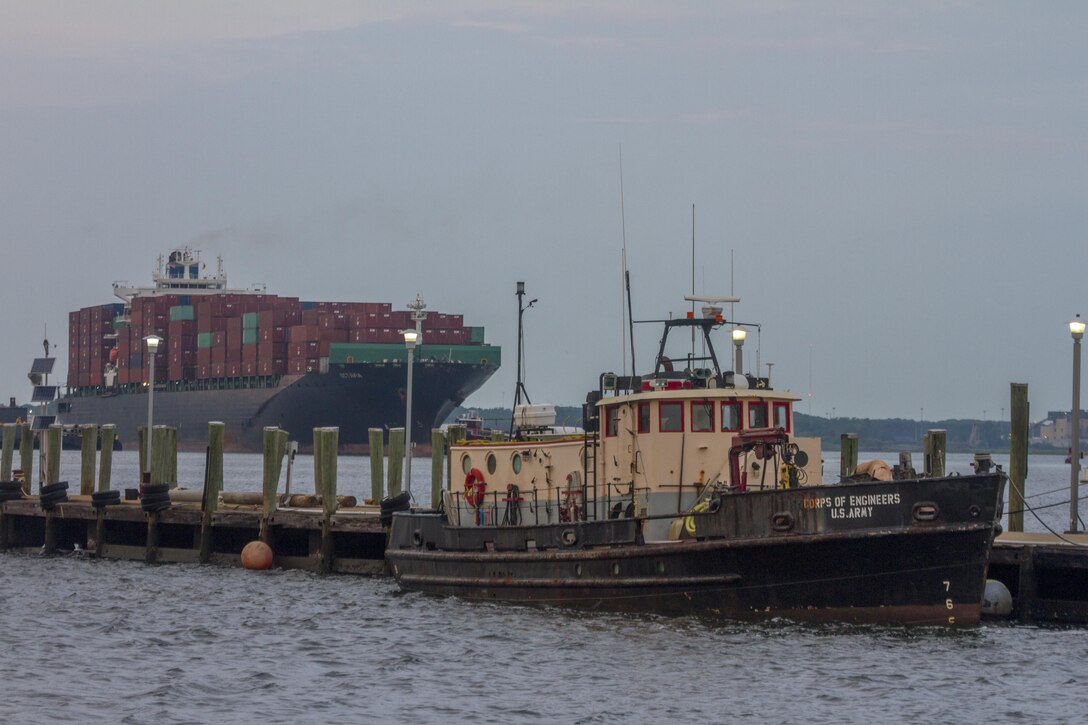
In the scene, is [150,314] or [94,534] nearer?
[94,534]

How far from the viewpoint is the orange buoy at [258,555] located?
3066 cm

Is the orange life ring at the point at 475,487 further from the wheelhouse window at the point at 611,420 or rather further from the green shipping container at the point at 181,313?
the green shipping container at the point at 181,313

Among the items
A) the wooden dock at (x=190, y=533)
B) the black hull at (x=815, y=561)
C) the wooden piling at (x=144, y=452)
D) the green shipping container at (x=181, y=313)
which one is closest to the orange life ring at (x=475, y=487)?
the black hull at (x=815, y=561)

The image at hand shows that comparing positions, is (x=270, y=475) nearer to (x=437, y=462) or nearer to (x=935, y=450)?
(x=437, y=462)

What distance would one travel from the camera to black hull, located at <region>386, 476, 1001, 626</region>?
1917 cm

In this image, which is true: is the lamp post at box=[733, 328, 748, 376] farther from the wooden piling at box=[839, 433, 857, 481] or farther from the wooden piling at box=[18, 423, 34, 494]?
the wooden piling at box=[18, 423, 34, 494]

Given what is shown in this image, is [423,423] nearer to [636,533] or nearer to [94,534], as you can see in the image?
[94,534]

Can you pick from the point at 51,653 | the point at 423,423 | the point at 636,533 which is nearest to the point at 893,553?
the point at 636,533

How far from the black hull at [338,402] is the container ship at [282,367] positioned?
9 centimetres

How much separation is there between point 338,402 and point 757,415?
90.3m

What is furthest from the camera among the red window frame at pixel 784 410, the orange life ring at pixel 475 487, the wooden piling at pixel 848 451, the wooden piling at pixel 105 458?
the wooden piling at pixel 105 458

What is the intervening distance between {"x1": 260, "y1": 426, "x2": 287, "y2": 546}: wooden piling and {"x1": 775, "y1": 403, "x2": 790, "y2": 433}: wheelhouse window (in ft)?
38.5

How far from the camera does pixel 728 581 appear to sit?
65.9 ft

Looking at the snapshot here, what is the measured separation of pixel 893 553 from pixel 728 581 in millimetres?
2137
